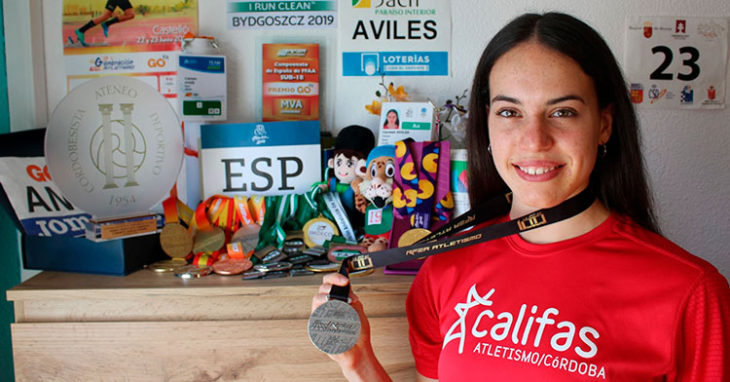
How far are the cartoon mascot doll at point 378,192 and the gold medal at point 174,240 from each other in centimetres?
44

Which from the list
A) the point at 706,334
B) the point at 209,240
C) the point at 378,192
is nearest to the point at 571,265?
the point at 706,334

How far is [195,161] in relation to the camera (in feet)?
5.13

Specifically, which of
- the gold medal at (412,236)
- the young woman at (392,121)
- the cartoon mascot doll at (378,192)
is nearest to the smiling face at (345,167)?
the cartoon mascot doll at (378,192)

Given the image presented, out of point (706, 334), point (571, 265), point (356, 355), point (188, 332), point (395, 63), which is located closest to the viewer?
point (706, 334)

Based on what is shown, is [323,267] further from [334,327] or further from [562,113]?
[562,113]

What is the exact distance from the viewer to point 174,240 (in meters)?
1.32

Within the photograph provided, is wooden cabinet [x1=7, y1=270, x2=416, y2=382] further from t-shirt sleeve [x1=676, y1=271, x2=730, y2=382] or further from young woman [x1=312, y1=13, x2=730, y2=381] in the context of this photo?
t-shirt sleeve [x1=676, y1=271, x2=730, y2=382]

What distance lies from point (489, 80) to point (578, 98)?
0.16 meters

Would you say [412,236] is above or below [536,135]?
below

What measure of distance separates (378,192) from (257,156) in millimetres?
361

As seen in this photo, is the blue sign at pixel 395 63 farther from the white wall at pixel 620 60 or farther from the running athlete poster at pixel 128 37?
the running athlete poster at pixel 128 37

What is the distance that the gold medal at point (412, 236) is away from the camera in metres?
1.26

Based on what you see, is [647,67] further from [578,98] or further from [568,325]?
[568,325]

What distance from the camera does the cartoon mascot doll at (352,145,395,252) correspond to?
135 cm
